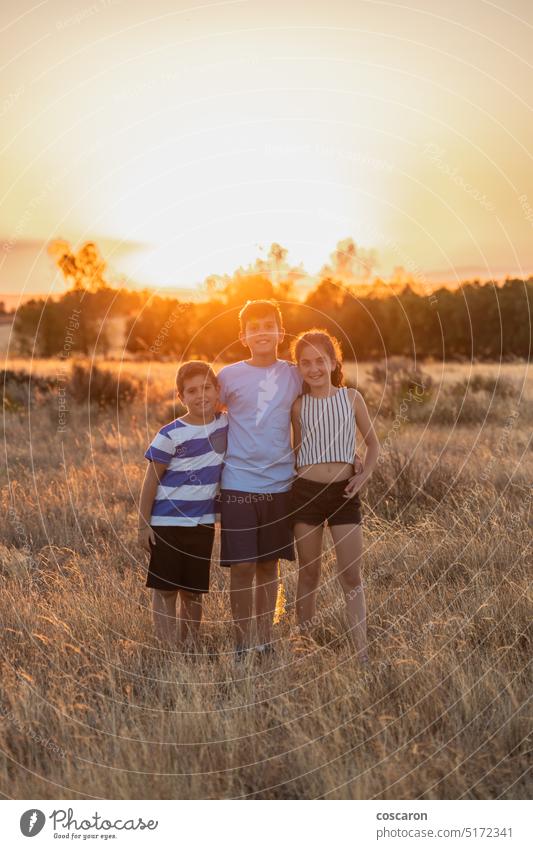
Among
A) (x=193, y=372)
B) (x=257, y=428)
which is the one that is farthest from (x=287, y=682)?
(x=193, y=372)

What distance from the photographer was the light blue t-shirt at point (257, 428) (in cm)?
523

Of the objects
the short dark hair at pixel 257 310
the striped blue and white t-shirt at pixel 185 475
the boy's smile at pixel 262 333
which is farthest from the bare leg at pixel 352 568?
the short dark hair at pixel 257 310

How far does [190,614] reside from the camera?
17.5 feet

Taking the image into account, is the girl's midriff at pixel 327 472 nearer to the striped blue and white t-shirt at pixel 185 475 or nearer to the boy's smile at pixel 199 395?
the striped blue and white t-shirt at pixel 185 475

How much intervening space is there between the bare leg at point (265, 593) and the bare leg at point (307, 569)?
161 millimetres

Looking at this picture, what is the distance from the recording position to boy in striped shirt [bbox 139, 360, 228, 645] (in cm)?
517

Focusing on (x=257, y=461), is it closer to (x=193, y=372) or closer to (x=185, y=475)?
(x=185, y=475)

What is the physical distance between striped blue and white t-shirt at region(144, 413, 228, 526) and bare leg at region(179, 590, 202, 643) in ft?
1.64

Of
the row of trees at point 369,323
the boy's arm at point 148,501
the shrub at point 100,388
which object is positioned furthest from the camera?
the row of trees at point 369,323

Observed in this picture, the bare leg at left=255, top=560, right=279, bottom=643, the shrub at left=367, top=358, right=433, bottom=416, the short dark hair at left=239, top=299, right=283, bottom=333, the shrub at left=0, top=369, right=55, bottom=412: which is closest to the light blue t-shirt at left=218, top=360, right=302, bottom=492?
the short dark hair at left=239, top=299, right=283, bottom=333

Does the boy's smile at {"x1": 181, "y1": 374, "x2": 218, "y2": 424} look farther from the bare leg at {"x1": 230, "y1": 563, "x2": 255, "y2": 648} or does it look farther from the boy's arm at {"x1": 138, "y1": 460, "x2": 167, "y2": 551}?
the bare leg at {"x1": 230, "y1": 563, "x2": 255, "y2": 648}

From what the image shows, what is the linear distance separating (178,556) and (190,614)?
410 mm

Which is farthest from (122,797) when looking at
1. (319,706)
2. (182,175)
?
(182,175)
